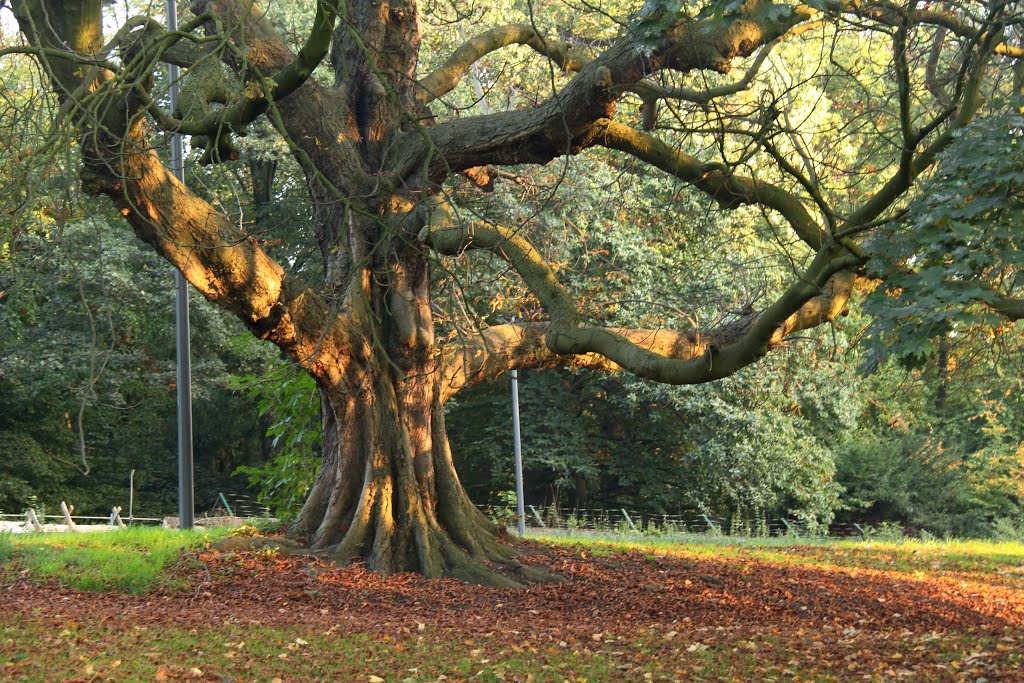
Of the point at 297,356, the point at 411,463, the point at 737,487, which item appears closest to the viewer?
the point at 297,356

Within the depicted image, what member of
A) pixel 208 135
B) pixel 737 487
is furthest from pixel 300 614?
pixel 737 487

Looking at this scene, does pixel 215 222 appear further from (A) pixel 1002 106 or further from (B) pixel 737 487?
(B) pixel 737 487

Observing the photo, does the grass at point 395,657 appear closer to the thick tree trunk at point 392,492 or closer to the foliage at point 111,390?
the thick tree trunk at point 392,492

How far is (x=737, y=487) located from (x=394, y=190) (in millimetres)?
17698

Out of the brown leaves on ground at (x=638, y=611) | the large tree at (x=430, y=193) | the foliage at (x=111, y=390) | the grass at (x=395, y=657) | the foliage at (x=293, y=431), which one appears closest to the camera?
the grass at (x=395, y=657)

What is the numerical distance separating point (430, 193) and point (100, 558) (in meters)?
5.26

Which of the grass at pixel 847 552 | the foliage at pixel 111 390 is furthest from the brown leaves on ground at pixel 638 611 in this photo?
the foliage at pixel 111 390

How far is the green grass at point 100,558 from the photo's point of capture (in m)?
10.4

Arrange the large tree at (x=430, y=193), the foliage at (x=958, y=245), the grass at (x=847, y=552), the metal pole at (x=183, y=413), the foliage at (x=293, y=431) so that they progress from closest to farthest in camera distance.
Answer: the foliage at (x=958, y=245), the large tree at (x=430, y=193), the foliage at (x=293, y=431), the metal pole at (x=183, y=413), the grass at (x=847, y=552)

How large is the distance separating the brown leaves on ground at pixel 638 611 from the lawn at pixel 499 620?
29 millimetres

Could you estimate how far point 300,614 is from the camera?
969cm

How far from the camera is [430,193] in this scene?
12289 millimetres

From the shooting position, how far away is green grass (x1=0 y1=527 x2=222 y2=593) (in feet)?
34.2

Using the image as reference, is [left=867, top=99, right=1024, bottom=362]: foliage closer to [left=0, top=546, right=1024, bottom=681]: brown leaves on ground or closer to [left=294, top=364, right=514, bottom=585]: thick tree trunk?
[left=0, top=546, right=1024, bottom=681]: brown leaves on ground
